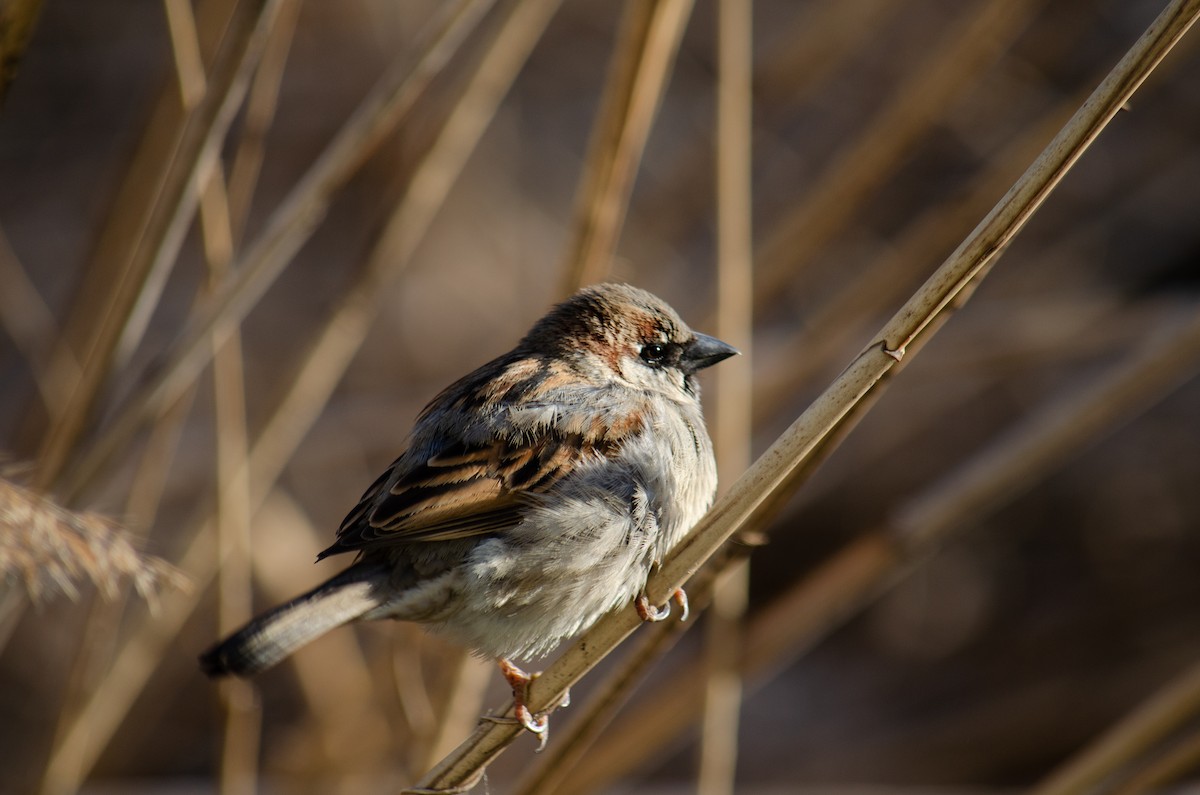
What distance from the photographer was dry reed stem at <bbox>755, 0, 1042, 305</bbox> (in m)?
2.61

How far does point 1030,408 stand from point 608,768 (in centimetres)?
311

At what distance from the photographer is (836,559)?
2.58 meters

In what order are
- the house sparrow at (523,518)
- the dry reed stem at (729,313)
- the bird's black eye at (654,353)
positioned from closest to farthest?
the house sparrow at (523,518), the dry reed stem at (729,313), the bird's black eye at (654,353)

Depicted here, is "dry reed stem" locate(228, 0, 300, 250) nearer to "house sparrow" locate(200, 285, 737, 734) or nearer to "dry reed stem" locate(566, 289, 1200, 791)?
"house sparrow" locate(200, 285, 737, 734)

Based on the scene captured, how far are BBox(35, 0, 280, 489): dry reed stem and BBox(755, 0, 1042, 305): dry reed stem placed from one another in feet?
4.16

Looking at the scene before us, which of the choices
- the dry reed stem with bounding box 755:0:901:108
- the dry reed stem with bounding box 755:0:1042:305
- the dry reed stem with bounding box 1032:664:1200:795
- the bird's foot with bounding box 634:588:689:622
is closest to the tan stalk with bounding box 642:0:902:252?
the dry reed stem with bounding box 755:0:901:108

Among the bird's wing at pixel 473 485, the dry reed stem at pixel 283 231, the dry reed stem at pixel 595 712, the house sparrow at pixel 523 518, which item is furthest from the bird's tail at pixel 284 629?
the dry reed stem at pixel 283 231

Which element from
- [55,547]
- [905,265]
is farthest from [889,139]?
[55,547]

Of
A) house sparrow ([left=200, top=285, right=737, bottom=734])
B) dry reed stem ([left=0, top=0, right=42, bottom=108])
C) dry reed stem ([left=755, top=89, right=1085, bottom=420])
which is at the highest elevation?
dry reed stem ([left=0, top=0, right=42, bottom=108])

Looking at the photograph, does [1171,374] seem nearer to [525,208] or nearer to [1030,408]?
[1030,408]

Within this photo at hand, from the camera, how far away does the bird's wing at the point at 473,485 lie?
2.07 meters

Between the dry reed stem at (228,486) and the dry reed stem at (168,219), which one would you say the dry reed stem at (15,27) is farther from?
the dry reed stem at (228,486)

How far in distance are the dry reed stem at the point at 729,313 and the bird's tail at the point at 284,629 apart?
80 centimetres

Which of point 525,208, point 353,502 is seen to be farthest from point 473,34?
point 353,502
